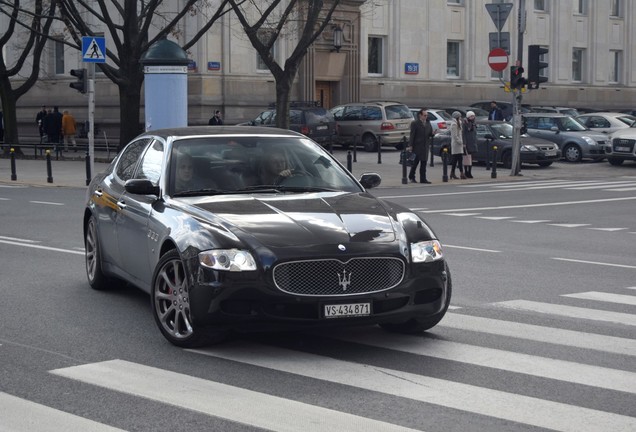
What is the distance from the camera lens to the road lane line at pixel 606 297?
35.4ft

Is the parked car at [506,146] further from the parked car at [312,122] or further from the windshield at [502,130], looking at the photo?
the parked car at [312,122]

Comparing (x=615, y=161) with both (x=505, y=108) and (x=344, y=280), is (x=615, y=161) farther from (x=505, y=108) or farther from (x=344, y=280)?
(x=344, y=280)

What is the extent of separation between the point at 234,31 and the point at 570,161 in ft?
55.4

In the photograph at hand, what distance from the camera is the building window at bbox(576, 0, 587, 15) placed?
217ft

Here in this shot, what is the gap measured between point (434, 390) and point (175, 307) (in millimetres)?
2166

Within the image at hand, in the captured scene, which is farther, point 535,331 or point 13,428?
→ point 535,331

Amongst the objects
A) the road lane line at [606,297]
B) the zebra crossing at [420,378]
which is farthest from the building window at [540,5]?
the zebra crossing at [420,378]

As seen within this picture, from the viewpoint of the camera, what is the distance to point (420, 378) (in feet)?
24.2

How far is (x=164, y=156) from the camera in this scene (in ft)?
31.6

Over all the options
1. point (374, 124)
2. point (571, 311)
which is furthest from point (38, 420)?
point (374, 124)

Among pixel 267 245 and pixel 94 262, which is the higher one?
pixel 267 245

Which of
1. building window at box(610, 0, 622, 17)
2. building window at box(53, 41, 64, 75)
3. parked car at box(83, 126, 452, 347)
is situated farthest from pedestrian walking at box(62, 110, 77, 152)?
parked car at box(83, 126, 452, 347)

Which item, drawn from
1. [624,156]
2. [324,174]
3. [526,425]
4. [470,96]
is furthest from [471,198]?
[470,96]

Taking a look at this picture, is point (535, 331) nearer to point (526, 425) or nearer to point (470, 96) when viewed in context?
point (526, 425)
